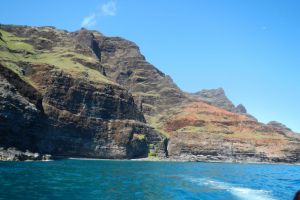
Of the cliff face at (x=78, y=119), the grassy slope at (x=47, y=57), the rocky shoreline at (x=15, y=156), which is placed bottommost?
the rocky shoreline at (x=15, y=156)

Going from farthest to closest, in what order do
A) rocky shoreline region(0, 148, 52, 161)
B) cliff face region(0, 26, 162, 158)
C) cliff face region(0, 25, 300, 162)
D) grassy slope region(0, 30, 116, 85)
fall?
grassy slope region(0, 30, 116, 85) < cliff face region(0, 26, 162, 158) < cliff face region(0, 25, 300, 162) < rocky shoreline region(0, 148, 52, 161)

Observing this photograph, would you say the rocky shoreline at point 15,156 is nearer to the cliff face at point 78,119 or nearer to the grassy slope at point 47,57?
the cliff face at point 78,119

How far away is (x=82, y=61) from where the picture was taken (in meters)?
179

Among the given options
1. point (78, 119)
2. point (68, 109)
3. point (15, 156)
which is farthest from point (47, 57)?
point (15, 156)

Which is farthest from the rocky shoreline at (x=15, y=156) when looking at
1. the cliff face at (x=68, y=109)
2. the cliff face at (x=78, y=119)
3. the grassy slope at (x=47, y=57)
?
the grassy slope at (x=47, y=57)

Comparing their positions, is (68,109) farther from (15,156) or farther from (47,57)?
(15,156)

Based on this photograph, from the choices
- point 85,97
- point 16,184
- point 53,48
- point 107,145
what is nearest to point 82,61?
point 53,48

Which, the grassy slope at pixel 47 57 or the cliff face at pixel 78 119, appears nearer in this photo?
the cliff face at pixel 78 119

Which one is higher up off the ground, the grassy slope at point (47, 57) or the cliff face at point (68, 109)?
the grassy slope at point (47, 57)

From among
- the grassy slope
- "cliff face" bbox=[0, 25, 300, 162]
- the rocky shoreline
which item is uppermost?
the grassy slope

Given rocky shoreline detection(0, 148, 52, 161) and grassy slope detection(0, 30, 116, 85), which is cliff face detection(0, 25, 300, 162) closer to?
grassy slope detection(0, 30, 116, 85)

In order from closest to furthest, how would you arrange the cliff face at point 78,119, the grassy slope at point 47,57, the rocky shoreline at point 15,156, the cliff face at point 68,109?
the rocky shoreline at point 15,156 < the cliff face at point 78,119 < the cliff face at point 68,109 < the grassy slope at point 47,57

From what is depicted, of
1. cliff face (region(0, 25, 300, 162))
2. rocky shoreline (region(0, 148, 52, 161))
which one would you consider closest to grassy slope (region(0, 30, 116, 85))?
cliff face (region(0, 25, 300, 162))

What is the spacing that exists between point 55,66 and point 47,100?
1876cm
